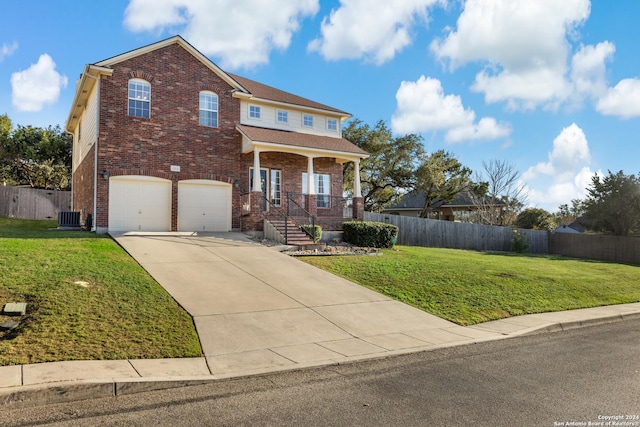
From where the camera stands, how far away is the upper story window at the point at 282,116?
21.9m

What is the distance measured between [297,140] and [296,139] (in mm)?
165

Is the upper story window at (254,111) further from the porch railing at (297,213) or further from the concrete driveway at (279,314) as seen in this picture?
the concrete driveway at (279,314)

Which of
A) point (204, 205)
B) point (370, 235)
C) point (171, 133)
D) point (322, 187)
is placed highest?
point (171, 133)

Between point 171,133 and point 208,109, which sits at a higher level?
point 208,109

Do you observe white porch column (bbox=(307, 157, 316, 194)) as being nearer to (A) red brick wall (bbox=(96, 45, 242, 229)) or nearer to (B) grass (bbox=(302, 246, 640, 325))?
(A) red brick wall (bbox=(96, 45, 242, 229))

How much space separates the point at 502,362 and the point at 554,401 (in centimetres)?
165

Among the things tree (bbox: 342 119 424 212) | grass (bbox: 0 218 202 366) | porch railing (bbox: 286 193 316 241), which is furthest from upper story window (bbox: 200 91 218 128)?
tree (bbox: 342 119 424 212)

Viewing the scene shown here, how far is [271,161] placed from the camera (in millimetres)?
20688

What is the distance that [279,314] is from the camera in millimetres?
8805

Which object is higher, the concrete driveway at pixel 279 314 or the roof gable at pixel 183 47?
the roof gable at pixel 183 47

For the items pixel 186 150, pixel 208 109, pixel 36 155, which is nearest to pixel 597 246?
pixel 208 109

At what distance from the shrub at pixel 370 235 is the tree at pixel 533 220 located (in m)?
26.0

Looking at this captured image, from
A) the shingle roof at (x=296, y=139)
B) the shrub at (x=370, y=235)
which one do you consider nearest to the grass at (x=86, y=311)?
the shingle roof at (x=296, y=139)

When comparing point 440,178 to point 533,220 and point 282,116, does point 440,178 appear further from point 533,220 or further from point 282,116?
point 282,116
